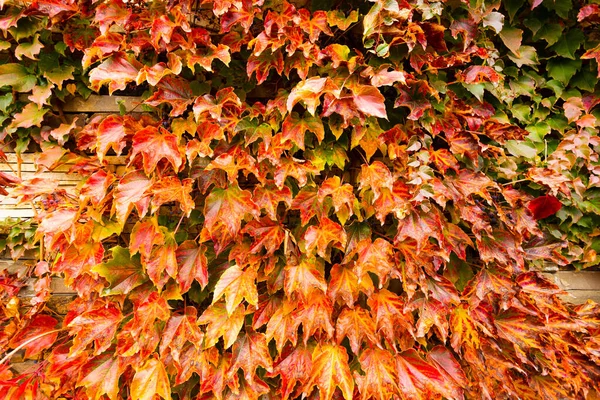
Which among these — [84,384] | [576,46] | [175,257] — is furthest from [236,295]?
[576,46]

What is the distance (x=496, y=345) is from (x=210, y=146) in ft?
4.71

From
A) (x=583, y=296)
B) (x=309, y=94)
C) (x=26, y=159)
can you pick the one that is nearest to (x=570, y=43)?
(x=583, y=296)

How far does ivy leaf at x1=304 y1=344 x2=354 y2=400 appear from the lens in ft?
4.89

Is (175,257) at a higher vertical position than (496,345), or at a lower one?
higher

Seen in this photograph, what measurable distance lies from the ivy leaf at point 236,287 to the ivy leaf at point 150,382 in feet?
1.18

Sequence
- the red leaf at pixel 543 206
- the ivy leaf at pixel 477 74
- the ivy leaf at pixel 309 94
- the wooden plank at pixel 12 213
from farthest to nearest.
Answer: the wooden plank at pixel 12 213, the red leaf at pixel 543 206, the ivy leaf at pixel 477 74, the ivy leaf at pixel 309 94

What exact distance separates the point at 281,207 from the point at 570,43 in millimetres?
1561

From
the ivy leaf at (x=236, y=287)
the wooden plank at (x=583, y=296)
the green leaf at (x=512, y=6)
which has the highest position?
the green leaf at (x=512, y=6)

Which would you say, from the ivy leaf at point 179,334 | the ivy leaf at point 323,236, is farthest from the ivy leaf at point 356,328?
the ivy leaf at point 179,334

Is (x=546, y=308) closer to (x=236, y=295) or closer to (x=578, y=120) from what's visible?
(x=578, y=120)

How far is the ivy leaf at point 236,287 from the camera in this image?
144cm

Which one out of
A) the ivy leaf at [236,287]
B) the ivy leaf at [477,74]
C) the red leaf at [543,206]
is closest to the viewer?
the ivy leaf at [236,287]

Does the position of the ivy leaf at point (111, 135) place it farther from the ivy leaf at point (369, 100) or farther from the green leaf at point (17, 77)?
the ivy leaf at point (369, 100)

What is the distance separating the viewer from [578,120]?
1.85 m
